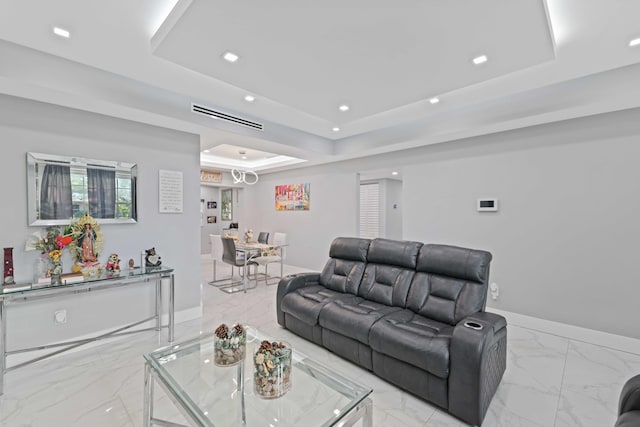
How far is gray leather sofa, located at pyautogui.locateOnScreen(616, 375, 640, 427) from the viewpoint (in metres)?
1.18

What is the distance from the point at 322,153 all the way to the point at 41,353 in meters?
4.20

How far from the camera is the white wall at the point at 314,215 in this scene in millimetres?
5664

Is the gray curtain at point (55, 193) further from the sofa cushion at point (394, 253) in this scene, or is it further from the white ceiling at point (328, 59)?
the sofa cushion at point (394, 253)

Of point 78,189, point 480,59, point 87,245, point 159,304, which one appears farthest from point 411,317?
point 78,189

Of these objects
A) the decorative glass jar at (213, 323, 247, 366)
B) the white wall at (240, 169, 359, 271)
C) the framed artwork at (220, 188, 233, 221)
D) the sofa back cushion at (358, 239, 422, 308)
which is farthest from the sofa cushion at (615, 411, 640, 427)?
the framed artwork at (220, 188, 233, 221)

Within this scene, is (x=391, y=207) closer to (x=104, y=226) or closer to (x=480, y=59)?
(x=480, y=59)

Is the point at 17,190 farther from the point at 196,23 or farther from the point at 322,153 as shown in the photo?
the point at 322,153

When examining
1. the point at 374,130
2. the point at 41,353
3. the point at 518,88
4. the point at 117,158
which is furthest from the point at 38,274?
the point at 518,88

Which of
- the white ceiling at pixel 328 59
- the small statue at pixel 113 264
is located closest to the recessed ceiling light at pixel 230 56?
the white ceiling at pixel 328 59

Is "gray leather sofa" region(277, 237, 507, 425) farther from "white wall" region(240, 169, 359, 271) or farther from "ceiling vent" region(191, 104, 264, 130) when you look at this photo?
"white wall" region(240, 169, 359, 271)

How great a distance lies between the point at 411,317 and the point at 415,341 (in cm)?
48

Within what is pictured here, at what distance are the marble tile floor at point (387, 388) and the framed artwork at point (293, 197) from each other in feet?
12.0

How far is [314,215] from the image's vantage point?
6266 mm

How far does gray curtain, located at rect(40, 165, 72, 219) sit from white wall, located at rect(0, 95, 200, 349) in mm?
131
